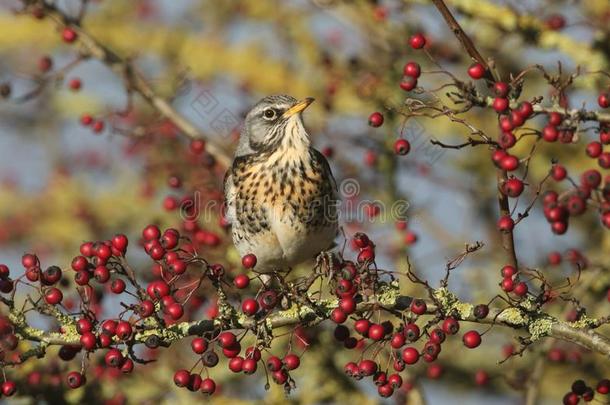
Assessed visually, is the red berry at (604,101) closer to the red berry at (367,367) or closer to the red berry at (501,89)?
the red berry at (501,89)

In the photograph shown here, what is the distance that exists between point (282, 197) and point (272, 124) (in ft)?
2.06

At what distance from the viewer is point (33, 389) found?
175 inches

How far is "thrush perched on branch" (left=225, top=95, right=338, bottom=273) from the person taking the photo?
16.9 feet

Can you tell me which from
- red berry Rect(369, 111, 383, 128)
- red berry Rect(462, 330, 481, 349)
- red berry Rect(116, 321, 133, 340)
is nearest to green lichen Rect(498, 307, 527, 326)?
red berry Rect(462, 330, 481, 349)

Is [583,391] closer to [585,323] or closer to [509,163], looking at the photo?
[585,323]

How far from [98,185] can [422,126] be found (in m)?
3.74

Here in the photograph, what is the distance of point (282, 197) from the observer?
5191mm

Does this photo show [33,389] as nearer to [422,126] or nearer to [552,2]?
[422,126]

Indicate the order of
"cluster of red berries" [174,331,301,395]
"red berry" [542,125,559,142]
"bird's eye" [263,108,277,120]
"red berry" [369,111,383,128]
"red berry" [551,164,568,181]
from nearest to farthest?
"red berry" [551,164,568,181], "red berry" [542,125,559,142], "cluster of red berries" [174,331,301,395], "red berry" [369,111,383,128], "bird's eye" [263,108,277,120]

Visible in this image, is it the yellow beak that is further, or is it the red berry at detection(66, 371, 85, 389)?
the yellow beak

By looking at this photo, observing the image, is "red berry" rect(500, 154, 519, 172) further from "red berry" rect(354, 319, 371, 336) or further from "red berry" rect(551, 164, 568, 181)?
"red berry" rect(354, 319, 371, 336)

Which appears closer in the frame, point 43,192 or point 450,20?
point 450,20

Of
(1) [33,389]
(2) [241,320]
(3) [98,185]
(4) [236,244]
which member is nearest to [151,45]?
(3) [98,185]

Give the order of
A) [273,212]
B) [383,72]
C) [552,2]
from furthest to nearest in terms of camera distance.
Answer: [383,72], [552,2], [273,212]
